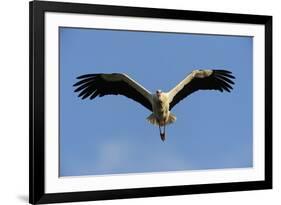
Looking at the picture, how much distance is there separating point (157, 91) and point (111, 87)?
0.39 feet

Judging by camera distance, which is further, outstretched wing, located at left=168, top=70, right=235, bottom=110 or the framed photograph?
outstretched wing, located at left=168, top=70, right=235, bottom=110

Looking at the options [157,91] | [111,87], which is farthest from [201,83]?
[111,87]

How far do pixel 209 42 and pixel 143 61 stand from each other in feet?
0.63

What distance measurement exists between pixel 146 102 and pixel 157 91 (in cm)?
4

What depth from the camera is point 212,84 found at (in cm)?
144

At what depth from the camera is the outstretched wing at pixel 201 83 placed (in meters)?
1.39

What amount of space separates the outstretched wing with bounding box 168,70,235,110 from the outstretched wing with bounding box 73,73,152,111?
0.24 feet

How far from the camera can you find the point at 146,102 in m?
1.37

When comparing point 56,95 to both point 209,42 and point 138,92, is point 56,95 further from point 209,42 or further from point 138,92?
point 209,42

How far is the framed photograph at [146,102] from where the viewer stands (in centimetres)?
Answer: 127

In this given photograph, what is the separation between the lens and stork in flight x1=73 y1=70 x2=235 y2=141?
1.32 m

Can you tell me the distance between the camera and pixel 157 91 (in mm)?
1374

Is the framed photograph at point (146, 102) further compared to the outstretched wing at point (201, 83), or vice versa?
the outstretched wing at point (201, 83)

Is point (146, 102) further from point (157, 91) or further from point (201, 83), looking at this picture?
point (201, 83)
